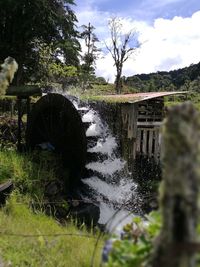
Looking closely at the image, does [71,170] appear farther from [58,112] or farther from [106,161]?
[58,112]

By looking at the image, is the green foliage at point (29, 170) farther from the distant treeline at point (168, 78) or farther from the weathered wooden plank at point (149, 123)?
the distant treeline at point (168, 78)

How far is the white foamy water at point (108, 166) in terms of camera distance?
10086 millimetres

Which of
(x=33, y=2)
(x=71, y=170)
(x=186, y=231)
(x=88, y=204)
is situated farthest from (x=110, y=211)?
(x=33, y=2)

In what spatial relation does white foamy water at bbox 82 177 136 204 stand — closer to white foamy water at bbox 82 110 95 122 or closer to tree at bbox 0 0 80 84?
white foamy water at bbox 82 110 95 122

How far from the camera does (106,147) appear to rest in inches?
402

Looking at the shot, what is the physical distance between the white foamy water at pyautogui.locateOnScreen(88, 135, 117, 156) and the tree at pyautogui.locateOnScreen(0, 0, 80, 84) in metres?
13.6

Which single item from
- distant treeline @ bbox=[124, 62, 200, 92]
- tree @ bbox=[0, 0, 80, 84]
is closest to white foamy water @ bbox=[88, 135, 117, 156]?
tree @ bbox=[0, 0, 80, 84]

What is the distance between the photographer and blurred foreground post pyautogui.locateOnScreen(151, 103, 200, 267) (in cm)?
100

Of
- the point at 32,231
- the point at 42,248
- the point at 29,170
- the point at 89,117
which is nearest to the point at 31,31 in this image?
the point at 89,117

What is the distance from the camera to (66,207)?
7906mm

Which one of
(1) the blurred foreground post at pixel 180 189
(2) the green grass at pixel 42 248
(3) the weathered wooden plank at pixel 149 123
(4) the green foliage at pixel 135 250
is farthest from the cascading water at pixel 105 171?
(1) the blurred foreground post at pixel 180 189

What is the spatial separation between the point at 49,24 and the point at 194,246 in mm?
24818

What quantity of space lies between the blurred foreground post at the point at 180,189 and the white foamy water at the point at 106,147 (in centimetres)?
909

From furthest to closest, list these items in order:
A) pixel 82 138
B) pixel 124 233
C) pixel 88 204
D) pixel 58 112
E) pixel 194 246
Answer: pixel 58 112
pixel 82 138
pixel 88 204
pixel 124 233
pixel 194 246
